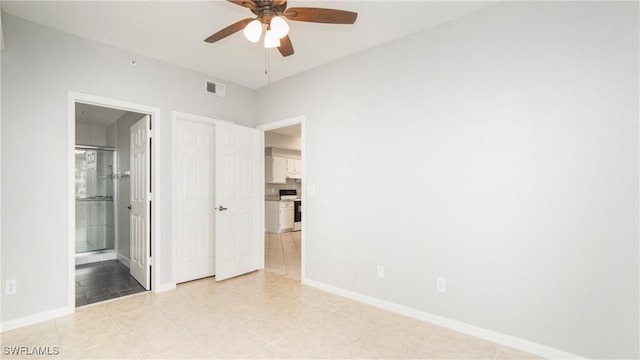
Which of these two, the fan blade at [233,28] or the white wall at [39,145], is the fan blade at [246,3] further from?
the white wall at [39,145]

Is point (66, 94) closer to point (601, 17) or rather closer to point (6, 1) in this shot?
point (6, 1)

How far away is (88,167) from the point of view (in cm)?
552

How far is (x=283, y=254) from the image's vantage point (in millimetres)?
5340

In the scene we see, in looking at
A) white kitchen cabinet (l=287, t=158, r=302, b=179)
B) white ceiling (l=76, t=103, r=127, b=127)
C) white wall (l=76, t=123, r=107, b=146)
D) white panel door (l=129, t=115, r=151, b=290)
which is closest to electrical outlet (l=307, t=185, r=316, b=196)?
white panel door (l=129, t=115, r=151, b=290)

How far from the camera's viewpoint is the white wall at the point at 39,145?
2.55 meters

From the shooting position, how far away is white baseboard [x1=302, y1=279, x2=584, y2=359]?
7.02 ft

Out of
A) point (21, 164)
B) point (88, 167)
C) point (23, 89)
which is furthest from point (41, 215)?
point (88, 167)

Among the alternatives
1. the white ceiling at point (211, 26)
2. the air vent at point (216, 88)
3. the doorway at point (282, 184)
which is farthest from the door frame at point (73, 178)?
the doorway at point (282, 184)

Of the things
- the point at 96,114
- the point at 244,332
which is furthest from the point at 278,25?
the point at 96,114

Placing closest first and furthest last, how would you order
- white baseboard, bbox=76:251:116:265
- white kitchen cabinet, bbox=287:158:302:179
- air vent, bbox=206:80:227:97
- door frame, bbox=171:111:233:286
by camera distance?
door frame, bbox=171:111:233:286, air vent, bbox=206:80:227:97, white baseboard, bbox=76:251:116:265, white kitchen cabinet, bbox=287:158:302:179

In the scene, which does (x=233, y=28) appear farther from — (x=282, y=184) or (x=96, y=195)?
(x=282, y=184)

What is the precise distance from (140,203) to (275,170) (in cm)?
427

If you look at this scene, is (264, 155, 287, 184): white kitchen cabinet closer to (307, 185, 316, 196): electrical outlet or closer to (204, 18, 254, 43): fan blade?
(307, 185, 316, 196): electrical outlet

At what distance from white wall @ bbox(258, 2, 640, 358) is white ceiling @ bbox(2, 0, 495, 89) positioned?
0.73ft
